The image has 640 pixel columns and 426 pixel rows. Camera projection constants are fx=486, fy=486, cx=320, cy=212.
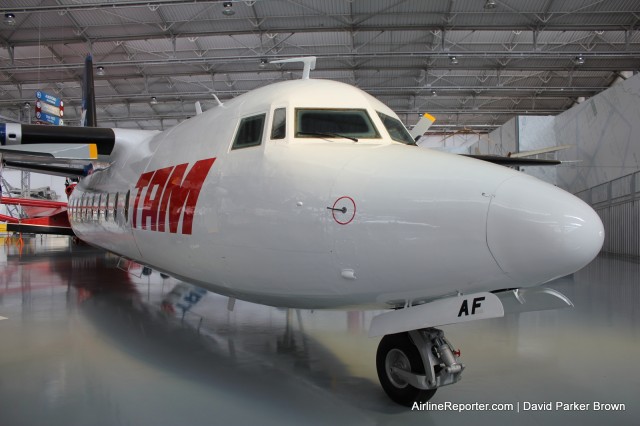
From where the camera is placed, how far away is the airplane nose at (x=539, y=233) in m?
2.97

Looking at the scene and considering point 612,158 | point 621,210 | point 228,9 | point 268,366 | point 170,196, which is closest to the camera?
point 268,366

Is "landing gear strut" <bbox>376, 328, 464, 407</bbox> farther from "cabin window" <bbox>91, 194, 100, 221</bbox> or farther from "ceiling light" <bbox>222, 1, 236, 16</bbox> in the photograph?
"ceiling light" <bbox>222, 1, 236, 16</bbox>

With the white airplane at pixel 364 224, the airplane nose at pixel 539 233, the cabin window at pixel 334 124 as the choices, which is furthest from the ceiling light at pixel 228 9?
the airplane nose at pixel 539 233

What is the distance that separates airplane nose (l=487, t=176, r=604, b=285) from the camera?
2975mm

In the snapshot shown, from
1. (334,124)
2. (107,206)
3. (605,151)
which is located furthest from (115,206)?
(605,151)

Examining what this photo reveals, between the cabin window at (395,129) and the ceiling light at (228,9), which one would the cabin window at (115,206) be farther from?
the ceiling light at (228,9)

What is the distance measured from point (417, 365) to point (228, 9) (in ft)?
48.6

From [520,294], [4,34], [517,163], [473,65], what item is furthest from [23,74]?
[520,294]

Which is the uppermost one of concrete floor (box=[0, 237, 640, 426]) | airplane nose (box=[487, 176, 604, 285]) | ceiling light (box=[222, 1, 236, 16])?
ceiling light (box=[222, 1, 236, 16])

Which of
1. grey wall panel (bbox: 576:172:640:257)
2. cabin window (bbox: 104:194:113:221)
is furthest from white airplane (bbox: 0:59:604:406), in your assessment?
grey wall panel (bbox: 576:172:640:257)

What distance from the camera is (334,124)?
174 inches

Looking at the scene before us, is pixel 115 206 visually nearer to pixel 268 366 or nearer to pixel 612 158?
pixel 268 366

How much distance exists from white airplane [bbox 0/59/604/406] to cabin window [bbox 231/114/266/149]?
2cm

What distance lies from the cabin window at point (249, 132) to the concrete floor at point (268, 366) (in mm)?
2324
